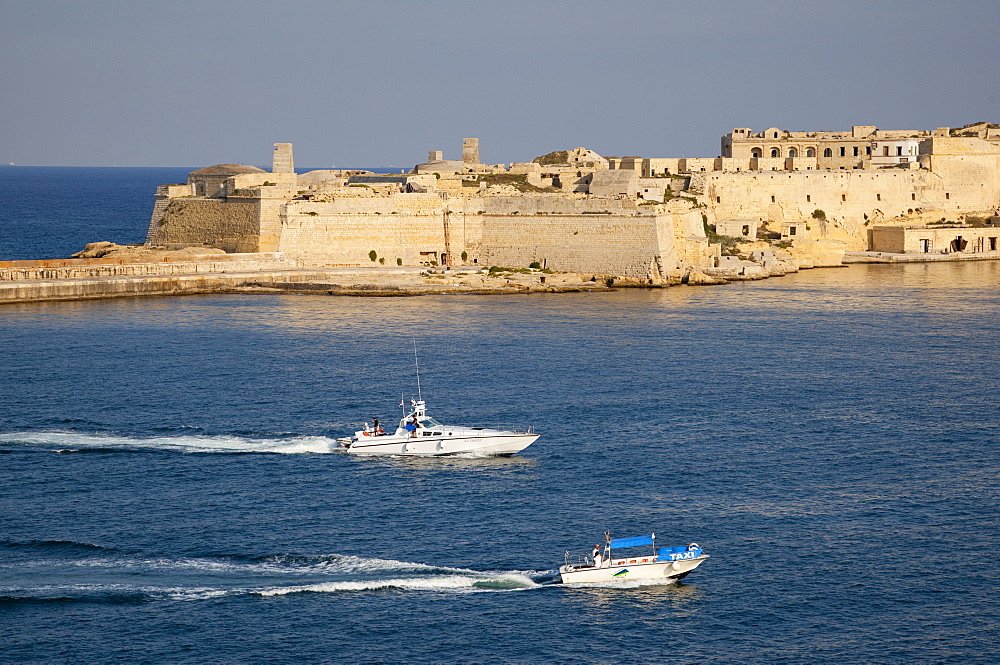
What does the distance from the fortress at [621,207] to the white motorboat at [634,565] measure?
26.8 meters

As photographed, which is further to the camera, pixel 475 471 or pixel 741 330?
pixel 741 330

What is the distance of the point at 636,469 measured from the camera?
20516 millimetres

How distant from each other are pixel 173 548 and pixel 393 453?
5421 mm

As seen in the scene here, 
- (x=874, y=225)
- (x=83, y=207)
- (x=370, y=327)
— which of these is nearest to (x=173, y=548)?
(x=370, y=327)

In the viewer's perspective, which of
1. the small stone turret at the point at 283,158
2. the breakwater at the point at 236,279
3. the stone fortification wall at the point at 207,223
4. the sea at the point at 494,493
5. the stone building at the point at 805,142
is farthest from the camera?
the stone building at the point at 805,142

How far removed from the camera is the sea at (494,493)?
14859 millimetres

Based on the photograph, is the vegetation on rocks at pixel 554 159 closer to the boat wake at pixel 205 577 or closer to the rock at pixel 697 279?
the rock at pixel 697 279

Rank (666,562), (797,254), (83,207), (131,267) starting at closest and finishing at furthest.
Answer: (666,562), (131,267), (797,254), (83,207)

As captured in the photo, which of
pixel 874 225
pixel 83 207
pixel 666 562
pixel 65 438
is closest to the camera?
pixel 666 562

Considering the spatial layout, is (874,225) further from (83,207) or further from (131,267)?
(83,207)

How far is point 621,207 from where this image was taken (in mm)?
42812

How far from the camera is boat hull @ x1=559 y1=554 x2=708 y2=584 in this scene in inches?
635

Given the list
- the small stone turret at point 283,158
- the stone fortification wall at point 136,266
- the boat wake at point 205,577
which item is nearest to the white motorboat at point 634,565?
the boat wake at point 205,577

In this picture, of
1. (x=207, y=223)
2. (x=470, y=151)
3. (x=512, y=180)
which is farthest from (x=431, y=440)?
(x=470, y=151)
